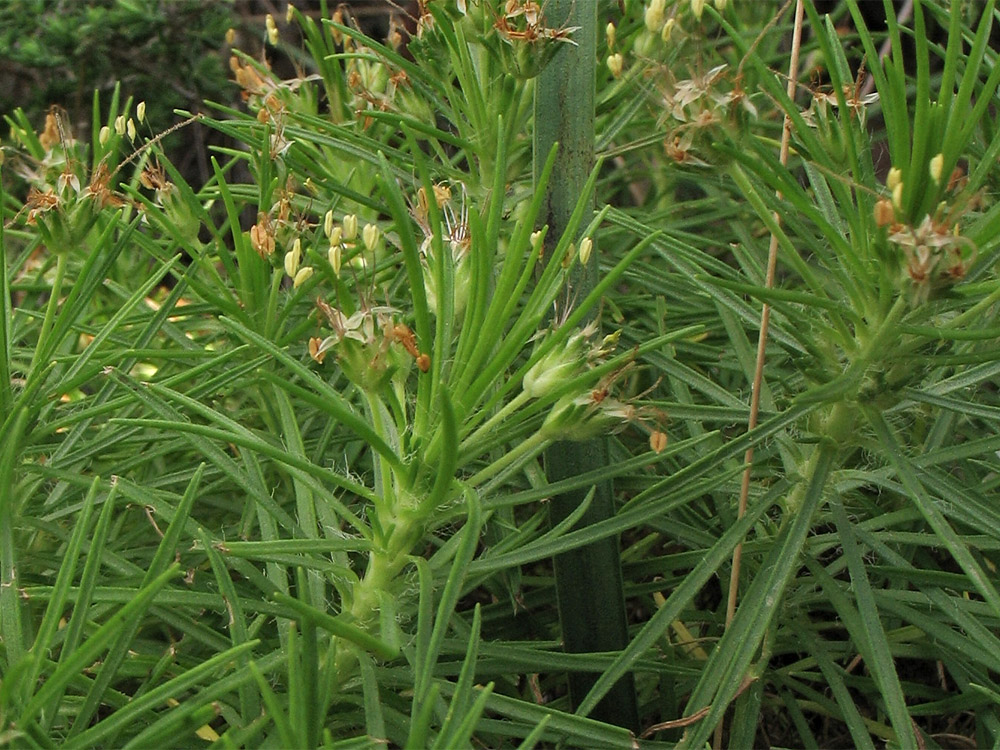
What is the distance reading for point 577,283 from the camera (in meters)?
0.77

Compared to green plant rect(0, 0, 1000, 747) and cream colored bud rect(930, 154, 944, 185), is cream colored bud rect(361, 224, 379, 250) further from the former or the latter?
cream colored bud rect(930, 154, 944, 185)

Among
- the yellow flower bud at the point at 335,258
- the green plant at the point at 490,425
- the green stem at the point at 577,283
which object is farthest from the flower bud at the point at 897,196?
the yellow flower bud at the point at 335,258

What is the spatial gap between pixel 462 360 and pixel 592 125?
243 millimetres

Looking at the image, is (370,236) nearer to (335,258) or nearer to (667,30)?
(335,258)

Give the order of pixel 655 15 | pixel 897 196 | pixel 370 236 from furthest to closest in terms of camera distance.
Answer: pixel 655 15, pixel 370 236, pixel 897 196

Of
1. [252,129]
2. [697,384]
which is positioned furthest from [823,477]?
[252,129]

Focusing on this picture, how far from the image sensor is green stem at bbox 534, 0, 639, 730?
772 millimetres

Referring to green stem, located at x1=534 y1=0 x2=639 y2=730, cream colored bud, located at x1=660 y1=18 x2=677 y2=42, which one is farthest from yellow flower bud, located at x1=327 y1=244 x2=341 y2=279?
cream colored bud, located at x1=660 y1=18 x2=677 y2=42

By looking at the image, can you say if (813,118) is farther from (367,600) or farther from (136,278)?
(136,278)

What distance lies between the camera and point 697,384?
0.84 metres

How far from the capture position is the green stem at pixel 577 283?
2.53 feet

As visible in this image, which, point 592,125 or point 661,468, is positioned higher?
point 592,125

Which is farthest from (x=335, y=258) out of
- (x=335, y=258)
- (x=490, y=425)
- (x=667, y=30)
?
(x=667, y=30)

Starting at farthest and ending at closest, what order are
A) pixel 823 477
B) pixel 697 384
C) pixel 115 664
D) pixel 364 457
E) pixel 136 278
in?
pixel 136 278, pixel 364 457, pixel 697 384, pixel 823 477, pixel 115 664
